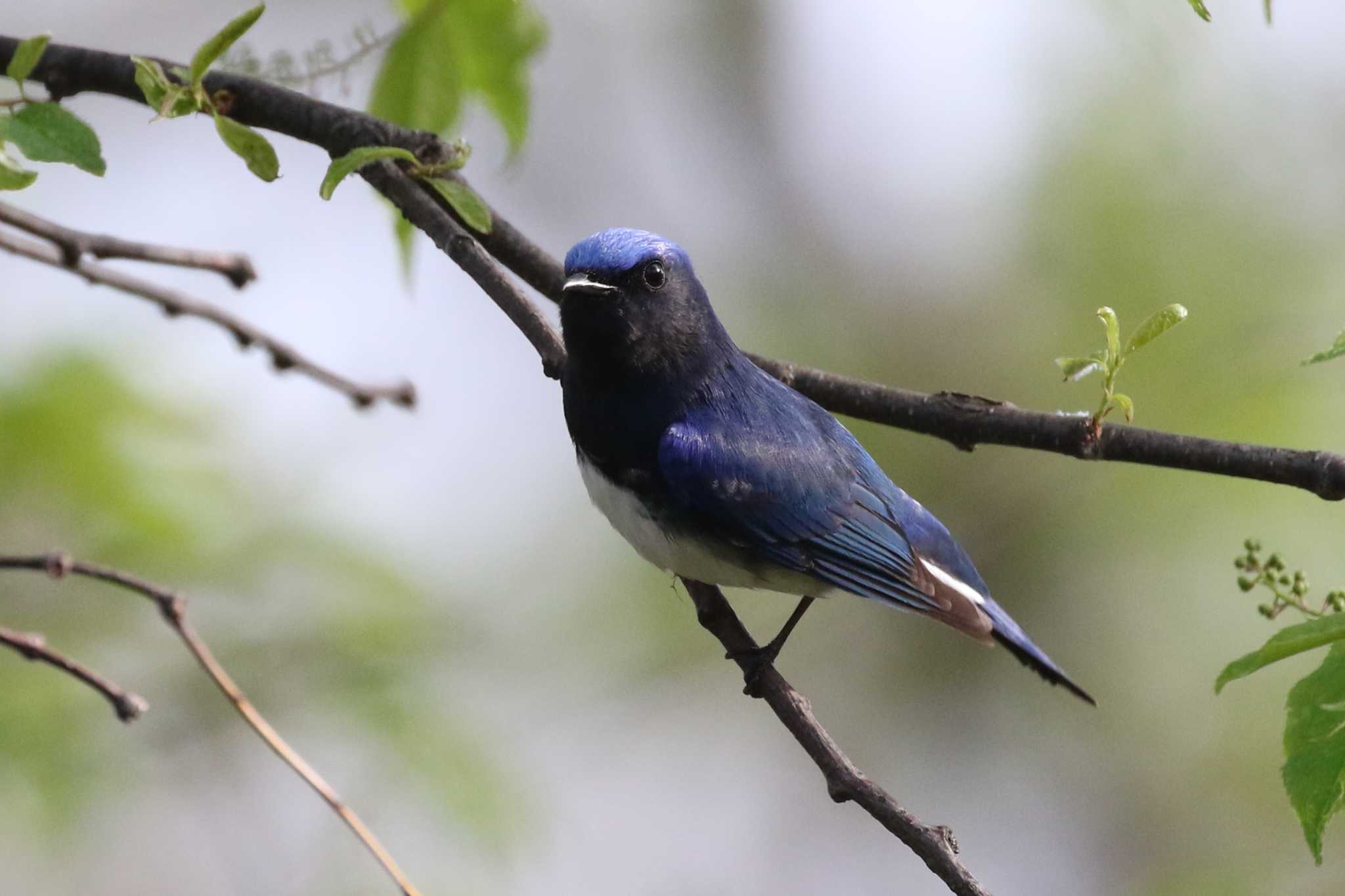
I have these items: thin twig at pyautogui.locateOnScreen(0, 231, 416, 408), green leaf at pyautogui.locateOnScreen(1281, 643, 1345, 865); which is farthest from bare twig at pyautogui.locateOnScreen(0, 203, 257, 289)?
green leaf at pyautogui.locateOnScreen(1281, 643, 1345, 865)

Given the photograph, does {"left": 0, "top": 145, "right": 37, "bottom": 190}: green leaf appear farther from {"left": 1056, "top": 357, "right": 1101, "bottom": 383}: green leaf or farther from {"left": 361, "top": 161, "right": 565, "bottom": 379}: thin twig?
{"left": 1056, "top": 357, "right": 1101, "bottom": 383}: green leaf

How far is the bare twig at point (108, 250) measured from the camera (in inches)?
102

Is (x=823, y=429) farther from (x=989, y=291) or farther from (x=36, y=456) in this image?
(x=989, y=291)

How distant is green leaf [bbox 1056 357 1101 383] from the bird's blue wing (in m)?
0.98

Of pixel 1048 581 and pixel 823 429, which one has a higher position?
pixel 823 429

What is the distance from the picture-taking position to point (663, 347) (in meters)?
3.29

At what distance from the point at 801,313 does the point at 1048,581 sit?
78.9 inches

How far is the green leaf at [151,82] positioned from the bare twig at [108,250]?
0.58 m

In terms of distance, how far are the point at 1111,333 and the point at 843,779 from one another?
89 cm

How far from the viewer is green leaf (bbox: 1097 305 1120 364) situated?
219cm

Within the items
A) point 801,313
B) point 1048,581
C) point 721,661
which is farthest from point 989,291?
Answer: point 721,661

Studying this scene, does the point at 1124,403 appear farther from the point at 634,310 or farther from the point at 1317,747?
the point at 634,310

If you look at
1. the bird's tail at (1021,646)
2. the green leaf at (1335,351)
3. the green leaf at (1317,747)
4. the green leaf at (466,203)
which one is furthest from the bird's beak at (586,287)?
the green leaf at (1317,747)

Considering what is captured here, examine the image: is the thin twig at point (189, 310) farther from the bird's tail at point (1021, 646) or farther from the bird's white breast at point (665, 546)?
the bird's tail at point (1021, 646)
